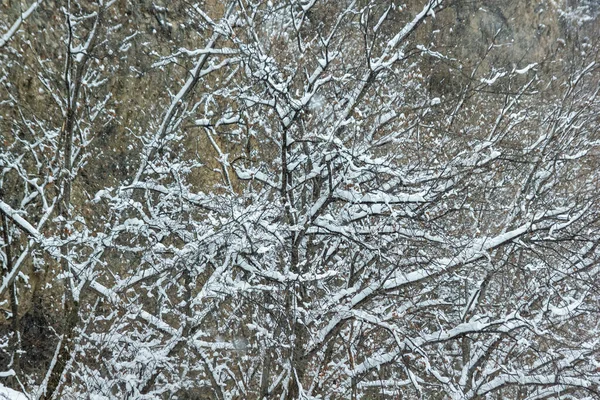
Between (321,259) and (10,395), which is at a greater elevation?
(321,259)

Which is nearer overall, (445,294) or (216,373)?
(216,373)

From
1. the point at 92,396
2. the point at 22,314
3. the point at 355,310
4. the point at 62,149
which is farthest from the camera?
the point at 22,314

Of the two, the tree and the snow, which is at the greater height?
the tree

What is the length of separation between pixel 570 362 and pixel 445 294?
1329 millimetres

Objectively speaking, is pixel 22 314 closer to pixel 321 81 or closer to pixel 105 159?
pixel 105 159

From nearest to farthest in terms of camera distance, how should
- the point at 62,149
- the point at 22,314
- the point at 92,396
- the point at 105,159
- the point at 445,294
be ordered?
the point at 92,396 < the point at 445,294 < the point at 62,149 < the point at 22,314 < the point at 105,159

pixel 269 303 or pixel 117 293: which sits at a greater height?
pixel 269 303

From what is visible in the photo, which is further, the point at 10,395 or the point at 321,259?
the point at 321,259

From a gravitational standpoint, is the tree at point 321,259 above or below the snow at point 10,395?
above

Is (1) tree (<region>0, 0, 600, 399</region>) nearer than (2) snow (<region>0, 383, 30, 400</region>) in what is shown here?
No

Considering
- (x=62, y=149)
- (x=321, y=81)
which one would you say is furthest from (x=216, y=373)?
(x=62, y=149)

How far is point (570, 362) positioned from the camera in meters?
5.23

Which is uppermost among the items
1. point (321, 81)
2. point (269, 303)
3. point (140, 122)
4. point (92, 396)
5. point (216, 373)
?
point (140, 122)

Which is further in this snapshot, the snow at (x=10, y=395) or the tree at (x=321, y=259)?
the tree at (x=321, y=259)
